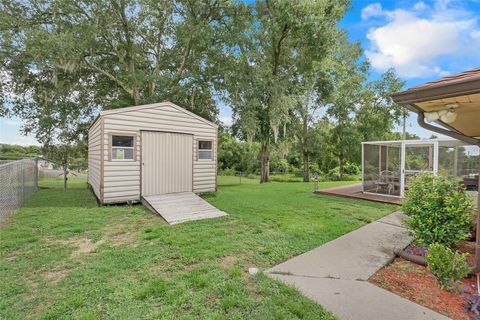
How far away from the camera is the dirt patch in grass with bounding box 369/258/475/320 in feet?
7.47

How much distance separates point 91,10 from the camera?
9.84 meters

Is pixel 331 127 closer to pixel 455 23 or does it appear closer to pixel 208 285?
pixel 455 23

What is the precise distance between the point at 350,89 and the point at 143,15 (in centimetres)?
1249

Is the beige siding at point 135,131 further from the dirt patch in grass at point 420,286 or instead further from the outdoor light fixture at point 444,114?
the outdoor light fixture at point 444,114

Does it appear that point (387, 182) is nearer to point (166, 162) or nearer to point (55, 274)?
point (166, 162)

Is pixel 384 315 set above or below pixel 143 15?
below

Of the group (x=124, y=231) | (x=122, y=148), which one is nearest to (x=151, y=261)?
(x=124, y=231)

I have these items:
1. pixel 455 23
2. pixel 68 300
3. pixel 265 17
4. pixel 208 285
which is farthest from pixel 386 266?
pixel 265 17

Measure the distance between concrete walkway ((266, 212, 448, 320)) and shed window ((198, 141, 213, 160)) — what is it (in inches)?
195

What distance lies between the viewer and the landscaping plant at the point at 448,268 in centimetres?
258

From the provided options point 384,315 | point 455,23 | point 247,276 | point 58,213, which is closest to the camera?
point 384,315

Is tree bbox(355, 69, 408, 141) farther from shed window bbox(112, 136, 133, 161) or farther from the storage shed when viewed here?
shed window bbox(112, 136, 133, 161)

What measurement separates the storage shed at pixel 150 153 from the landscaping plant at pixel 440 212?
18.6 ft

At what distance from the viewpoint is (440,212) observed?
331 centimetres
